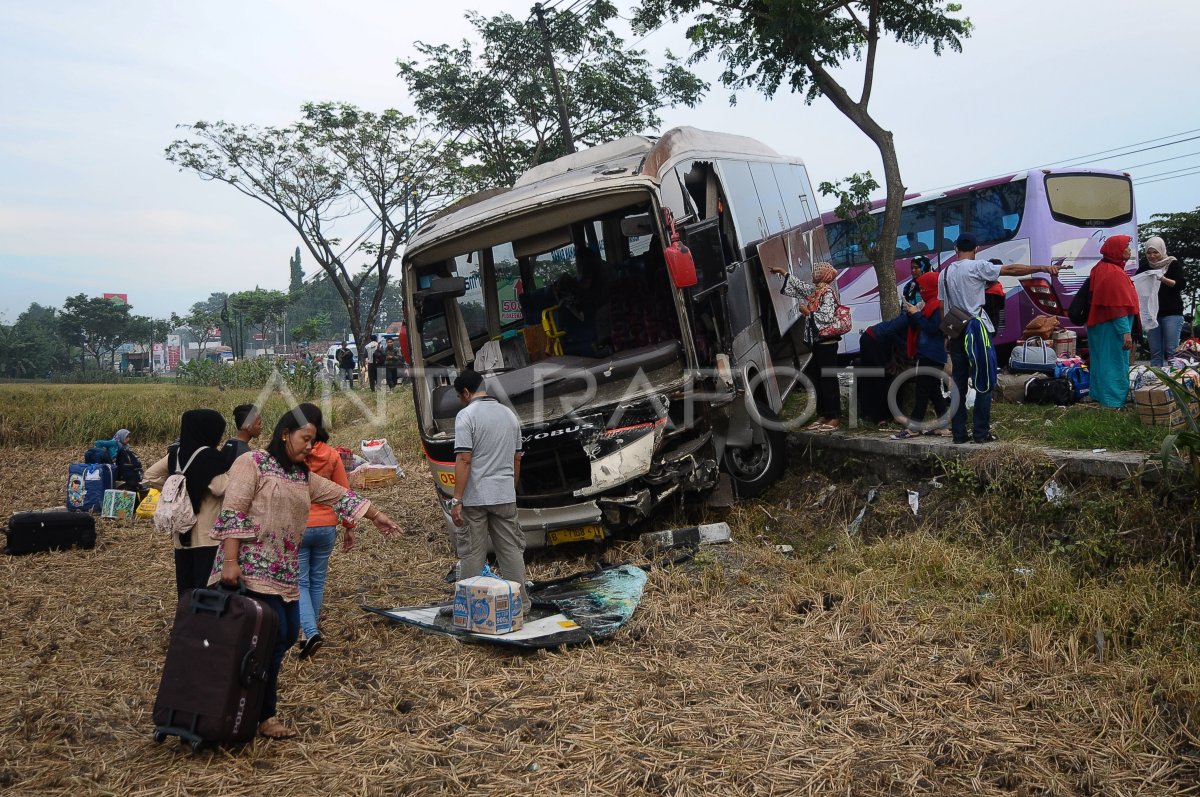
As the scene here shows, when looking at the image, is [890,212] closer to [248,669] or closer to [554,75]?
[248,669]

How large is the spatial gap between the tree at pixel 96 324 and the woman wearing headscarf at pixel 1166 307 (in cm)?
5515

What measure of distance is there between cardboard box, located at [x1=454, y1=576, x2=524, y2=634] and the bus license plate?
→ 4.81 feet

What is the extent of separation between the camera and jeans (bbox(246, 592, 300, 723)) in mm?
4262

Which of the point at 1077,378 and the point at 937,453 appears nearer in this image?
the point at 937,453

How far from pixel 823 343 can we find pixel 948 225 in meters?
8.32

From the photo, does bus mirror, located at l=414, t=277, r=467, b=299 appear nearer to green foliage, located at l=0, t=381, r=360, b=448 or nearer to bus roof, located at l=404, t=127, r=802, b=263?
bus roof, located at l=404, t=127, r=802, b=263

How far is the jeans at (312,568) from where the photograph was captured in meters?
5.54

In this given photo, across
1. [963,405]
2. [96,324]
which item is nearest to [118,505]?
[963,405]

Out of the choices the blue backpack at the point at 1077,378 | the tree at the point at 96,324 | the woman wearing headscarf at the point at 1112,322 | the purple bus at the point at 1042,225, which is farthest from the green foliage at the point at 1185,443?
the tree at the point at 96,324

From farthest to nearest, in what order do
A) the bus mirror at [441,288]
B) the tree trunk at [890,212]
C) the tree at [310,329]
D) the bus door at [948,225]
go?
1. the tree at [310,329]
2. the bus door at [948,225]
3. the tree trunk at [890,212]
4. the bus mirror at [441,288]

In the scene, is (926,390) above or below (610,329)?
below

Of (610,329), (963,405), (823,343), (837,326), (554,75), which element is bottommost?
(963,405)

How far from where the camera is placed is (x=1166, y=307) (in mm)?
9586

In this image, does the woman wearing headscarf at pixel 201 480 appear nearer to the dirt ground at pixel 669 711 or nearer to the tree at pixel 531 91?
the dirt ground at pixel 669 711
